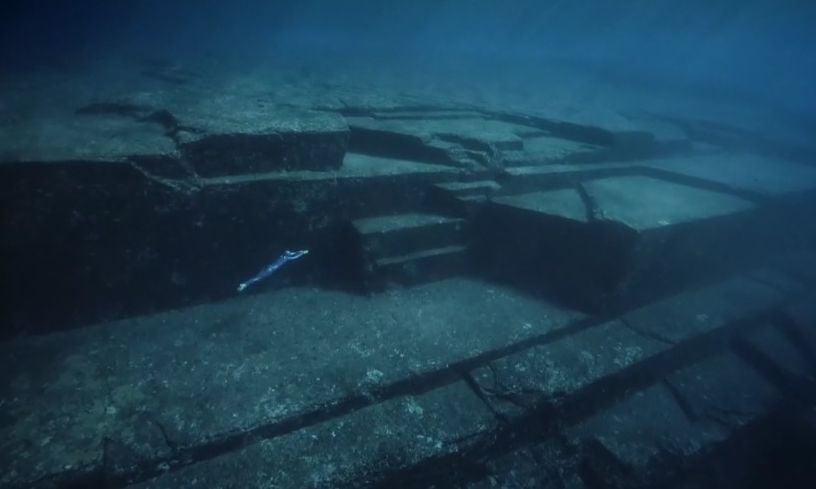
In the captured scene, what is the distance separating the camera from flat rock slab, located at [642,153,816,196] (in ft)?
19.7

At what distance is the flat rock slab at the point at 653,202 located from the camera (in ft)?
14.1

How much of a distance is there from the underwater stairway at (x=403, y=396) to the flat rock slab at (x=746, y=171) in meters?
2.39

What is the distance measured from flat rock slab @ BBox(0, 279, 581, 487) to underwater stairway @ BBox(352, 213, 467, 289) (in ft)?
0.68

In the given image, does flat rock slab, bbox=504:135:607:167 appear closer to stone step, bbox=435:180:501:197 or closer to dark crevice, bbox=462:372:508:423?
stone step, bbox=435:180:501:197

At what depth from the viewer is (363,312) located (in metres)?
3.73

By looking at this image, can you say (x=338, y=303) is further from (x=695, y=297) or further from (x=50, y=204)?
(x=695, y=297)

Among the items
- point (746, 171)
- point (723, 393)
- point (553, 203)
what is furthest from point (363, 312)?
point (746, 171)

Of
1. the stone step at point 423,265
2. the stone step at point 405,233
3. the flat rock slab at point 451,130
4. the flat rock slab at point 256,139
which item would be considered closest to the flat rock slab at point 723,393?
the stone step at point 423,265

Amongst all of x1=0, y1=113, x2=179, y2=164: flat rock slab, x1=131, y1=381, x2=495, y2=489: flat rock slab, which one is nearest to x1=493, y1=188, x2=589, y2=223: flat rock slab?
x1=131, y1=381, x2=495, y2=489: flat rock slab

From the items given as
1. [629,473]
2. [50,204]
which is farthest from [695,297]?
[50,204]

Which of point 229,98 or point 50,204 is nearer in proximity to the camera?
point 50,204

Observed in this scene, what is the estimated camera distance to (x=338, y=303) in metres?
3.81

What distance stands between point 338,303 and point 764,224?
5.79 metres

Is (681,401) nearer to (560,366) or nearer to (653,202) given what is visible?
(560,366)
